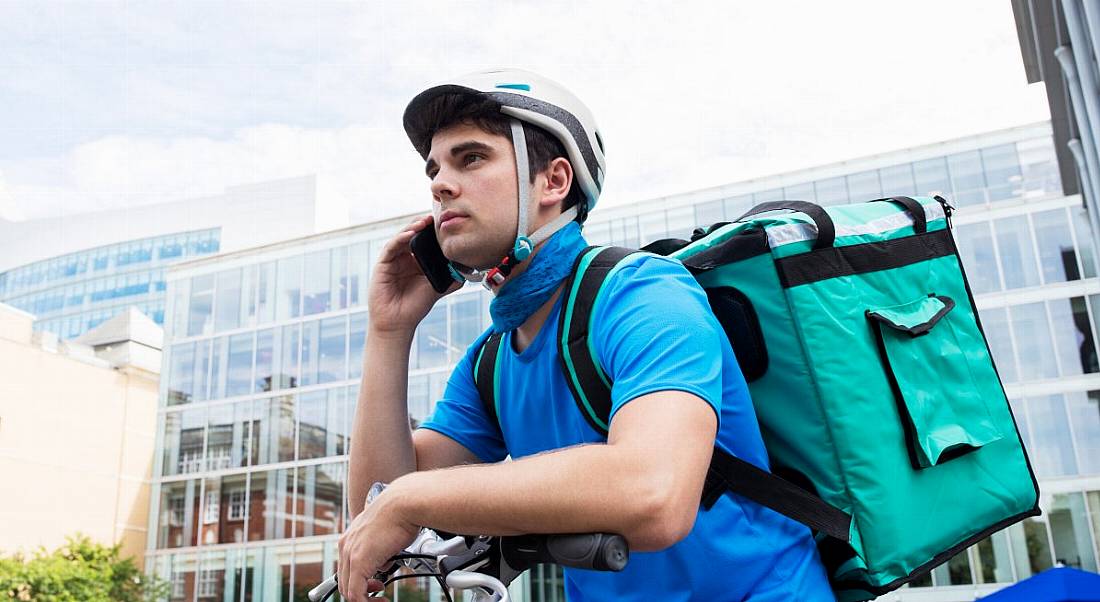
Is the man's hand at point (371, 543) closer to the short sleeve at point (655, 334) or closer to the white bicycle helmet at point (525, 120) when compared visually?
the short sleeve at point (655, 334)

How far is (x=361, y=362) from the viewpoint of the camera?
28.5m

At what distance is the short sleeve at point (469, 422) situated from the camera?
8.33 ft

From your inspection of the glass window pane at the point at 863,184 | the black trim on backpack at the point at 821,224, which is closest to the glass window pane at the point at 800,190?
the glass window pane at the point at 863,184

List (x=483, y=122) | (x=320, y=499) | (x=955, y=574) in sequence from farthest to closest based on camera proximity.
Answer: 1. (x=320, y=499)
2. (x=955, y=574)
3. (x=483, y=122)

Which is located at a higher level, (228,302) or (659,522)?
(228,302)

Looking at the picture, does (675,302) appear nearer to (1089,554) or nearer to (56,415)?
(1089,554)

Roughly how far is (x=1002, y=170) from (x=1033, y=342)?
203 inches

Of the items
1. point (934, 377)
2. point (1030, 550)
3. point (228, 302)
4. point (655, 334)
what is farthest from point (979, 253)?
point (655, 334)

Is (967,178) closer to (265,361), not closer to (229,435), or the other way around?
(265,361)

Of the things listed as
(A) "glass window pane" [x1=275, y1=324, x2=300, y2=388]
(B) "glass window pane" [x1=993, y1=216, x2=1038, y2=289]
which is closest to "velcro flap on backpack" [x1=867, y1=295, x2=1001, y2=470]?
(B) "glass window pane" [x1=993, y1=216, x2=1038, y2=289]

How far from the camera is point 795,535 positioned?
6.70 feet

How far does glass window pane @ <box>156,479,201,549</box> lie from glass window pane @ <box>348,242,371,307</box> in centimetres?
907

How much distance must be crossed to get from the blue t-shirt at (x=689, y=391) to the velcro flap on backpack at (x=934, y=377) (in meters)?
0.32

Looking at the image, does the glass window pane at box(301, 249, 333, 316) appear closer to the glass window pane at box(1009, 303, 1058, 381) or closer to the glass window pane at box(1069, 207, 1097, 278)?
the glass window pane at box(1009, 303, 1058, 381)
